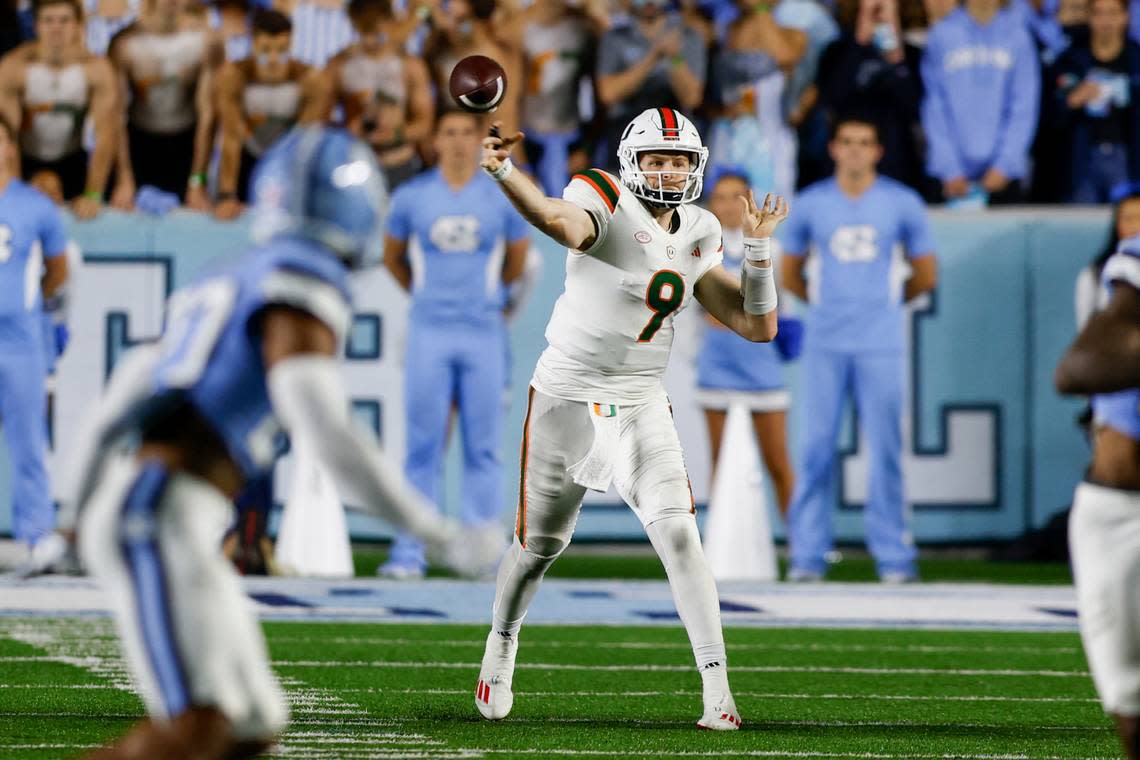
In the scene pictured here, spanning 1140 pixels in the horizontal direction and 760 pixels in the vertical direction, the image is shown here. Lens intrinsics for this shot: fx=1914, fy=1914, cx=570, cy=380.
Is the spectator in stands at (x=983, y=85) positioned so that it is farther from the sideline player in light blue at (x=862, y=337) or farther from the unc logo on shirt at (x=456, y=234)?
the unc logo on shirt at (x=456, y=234)

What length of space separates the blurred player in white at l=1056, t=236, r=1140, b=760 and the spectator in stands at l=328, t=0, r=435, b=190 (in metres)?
7.82

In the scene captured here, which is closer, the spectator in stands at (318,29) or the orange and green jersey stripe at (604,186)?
the orange and green jersey stripe at (604,186)

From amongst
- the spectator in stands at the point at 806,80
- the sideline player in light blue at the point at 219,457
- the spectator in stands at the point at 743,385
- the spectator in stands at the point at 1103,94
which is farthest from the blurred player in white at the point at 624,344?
the spectator in stands at the point at 1103,94

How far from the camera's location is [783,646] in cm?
788

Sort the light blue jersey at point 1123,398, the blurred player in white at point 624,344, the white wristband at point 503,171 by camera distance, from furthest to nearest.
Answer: the blurred player in white at point 624,344 → the white wristband at point 503,171 → the light blue jersey at point 1123,398

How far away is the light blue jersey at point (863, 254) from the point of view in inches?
417

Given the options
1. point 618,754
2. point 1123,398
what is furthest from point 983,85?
point 1123,398

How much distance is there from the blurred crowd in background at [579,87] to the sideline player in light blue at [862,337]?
2.47 feet

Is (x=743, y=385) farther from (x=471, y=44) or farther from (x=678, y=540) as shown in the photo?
(x=678, y=540)

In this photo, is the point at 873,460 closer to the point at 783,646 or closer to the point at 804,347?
the point at 804,347

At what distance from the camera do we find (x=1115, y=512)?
3.84 metres

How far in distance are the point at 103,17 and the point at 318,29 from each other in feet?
4.55

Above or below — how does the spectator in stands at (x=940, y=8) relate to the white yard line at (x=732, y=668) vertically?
above

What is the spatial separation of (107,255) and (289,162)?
8.31 meters
